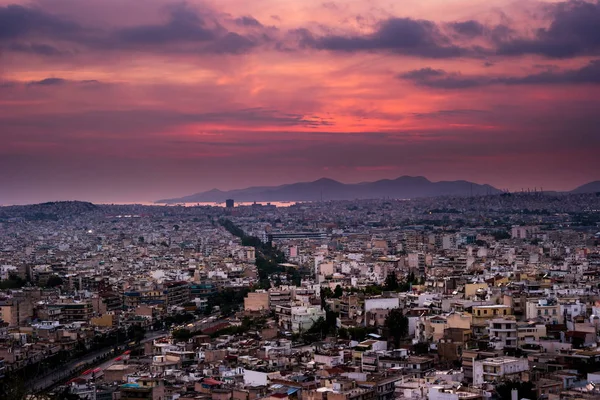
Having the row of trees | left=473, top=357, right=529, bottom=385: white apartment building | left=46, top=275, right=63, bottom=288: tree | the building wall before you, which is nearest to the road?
the building wall

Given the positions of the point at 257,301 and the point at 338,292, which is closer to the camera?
the point at 338,292

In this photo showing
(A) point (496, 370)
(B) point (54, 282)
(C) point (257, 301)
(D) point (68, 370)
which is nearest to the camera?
(A) point (496, 370)

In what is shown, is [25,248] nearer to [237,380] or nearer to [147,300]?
[147,300]

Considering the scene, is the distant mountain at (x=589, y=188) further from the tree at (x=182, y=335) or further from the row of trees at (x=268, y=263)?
the tree at (x=182, y=335)

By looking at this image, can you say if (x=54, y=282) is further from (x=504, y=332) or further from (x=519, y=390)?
(x=519, y=390)

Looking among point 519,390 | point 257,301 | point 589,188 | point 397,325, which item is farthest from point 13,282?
point 589,188

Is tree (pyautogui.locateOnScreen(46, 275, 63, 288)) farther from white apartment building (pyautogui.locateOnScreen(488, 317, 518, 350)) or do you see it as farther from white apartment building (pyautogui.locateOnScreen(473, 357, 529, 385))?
white apartment building (pyautogui.locateOnScreen(473, 357, 529, 385))

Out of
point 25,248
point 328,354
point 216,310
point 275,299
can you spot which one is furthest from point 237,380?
point 25,248
